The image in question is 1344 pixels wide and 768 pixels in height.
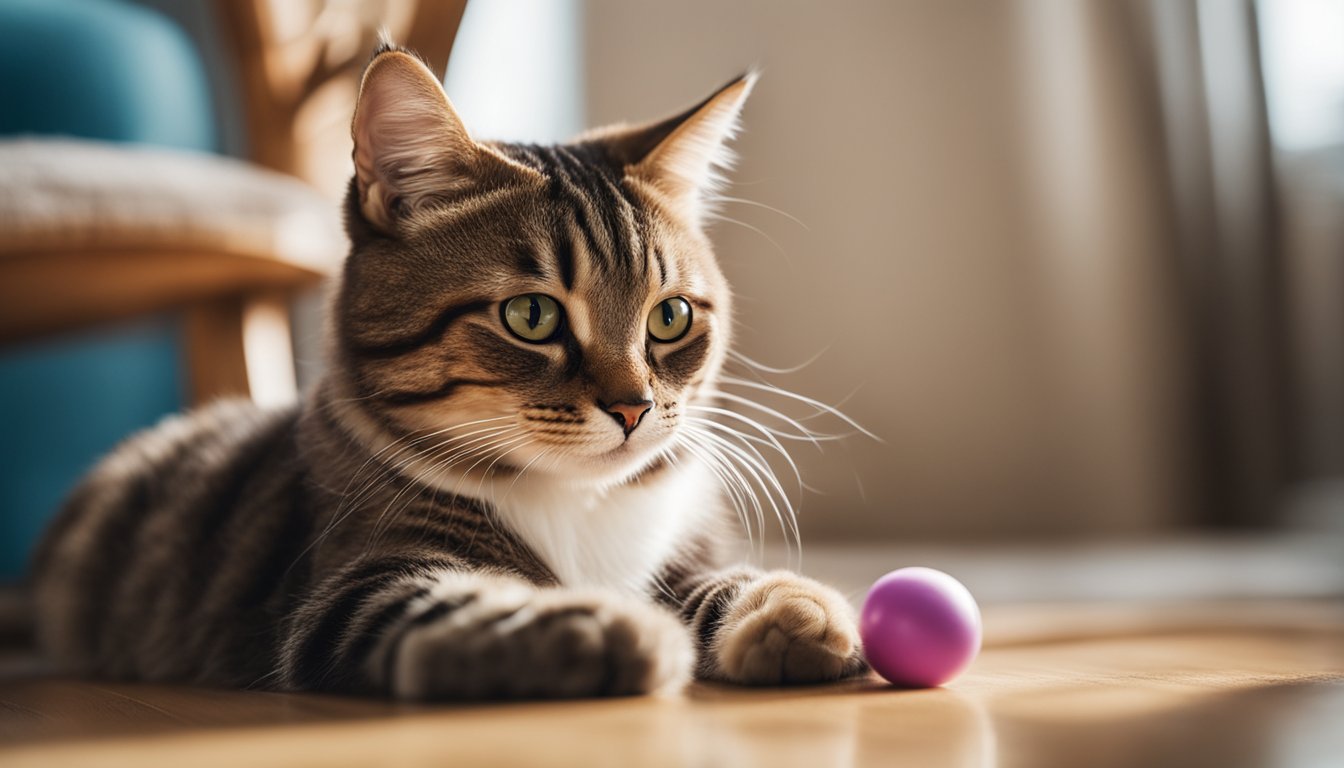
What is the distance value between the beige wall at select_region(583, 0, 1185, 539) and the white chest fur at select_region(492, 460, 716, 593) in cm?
275

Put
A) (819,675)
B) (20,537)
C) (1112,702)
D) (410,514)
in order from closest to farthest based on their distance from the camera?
(1112,702), (819,675), (410,514), (20,537)

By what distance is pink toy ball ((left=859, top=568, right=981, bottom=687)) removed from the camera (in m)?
1.14

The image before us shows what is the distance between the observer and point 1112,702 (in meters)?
1.03

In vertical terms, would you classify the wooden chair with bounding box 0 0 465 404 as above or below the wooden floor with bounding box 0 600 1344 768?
above

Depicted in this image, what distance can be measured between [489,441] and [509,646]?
1.19 ft

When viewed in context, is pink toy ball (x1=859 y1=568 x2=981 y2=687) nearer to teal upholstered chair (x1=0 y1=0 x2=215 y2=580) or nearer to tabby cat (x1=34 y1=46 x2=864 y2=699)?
tabby cat (x1=34 y1=46 x2=864 y2=699)

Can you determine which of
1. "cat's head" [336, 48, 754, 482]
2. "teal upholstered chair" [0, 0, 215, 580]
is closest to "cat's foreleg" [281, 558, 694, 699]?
"cat's head" [336, 48, 754, 482]

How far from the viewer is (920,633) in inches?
44.8

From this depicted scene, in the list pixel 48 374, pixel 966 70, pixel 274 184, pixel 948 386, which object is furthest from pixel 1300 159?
pixel 48 374

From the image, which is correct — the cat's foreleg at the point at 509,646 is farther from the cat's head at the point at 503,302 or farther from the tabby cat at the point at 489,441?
the cat's head at the point at 503,302

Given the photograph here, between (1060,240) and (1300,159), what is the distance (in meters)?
0.93

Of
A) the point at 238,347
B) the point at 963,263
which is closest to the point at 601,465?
the point at 238,347

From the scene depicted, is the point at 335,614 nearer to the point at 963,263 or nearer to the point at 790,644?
the point at 790,644

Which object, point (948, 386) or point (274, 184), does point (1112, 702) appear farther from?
point (948, 386)
